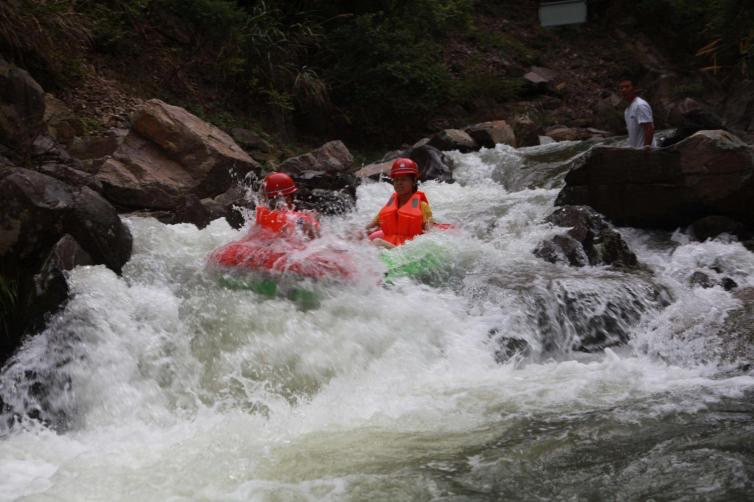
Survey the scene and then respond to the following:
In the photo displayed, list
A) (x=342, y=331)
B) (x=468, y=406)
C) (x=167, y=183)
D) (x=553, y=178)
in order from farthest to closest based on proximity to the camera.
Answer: (x=553, y=178) → (x=167, y=183) → (x=342, y=331) → (x=468, y=406)

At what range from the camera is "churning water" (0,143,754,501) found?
3316 millimetres

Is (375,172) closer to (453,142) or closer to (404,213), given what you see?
(453,142)

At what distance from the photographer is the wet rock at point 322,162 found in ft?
32.3

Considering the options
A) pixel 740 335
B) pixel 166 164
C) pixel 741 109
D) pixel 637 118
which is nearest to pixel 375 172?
pixel 166 164

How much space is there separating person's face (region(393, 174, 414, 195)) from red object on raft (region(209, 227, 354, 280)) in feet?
4.04

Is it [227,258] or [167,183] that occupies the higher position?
[167,183]

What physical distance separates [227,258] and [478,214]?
3533 millimetres

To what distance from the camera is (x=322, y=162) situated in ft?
33.6

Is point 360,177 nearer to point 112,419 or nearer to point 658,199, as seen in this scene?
point 658,199

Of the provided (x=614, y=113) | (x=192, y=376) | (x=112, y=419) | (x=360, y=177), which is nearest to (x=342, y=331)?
(x=192, y=376)

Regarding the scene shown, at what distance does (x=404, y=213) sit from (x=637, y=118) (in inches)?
145

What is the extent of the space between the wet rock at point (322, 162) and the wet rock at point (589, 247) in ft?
12.0

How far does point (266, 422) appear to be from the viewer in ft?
13.9

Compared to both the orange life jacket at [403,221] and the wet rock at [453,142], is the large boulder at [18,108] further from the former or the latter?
the wet rock at [453,142]
